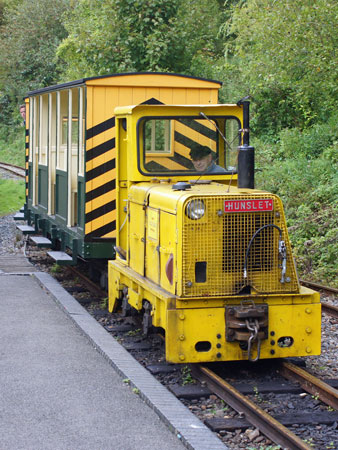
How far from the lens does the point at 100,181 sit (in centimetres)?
965

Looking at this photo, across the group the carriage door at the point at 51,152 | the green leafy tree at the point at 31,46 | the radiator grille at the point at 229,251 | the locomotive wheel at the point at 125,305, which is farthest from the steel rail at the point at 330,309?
the green leafy tree at the point at 31,46

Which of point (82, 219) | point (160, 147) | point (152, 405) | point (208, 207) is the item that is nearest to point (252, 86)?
point (82, 219)

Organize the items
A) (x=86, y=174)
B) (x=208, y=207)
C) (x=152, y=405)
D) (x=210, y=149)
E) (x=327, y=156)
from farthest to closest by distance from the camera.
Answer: (x=327, y=156)
(x=86, y=174)
(x=210, y=149)
(x=208, y=207)
(x=152, y=405)

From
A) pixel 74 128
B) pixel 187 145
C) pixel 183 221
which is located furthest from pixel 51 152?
pixel 183 221

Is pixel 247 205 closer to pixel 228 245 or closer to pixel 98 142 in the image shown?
pixel 228 245

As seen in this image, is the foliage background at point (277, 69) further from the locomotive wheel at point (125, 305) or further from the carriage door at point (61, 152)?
the locomotive wheel at point (125, 305)

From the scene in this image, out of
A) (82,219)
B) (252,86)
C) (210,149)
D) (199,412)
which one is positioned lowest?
(199,412)

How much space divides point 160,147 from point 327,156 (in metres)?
8.68

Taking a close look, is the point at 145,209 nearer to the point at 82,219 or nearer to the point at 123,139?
the point at 123,139

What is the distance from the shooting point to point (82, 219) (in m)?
9.82

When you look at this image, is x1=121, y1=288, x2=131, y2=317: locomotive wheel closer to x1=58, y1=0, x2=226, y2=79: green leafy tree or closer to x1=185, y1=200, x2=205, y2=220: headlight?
x1=185, y1=200, x2=205, y2=220: headlight

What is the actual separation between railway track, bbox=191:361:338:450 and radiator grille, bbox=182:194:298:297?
740 millimetres

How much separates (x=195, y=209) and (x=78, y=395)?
1.81m

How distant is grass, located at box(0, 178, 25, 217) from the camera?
908 inches
